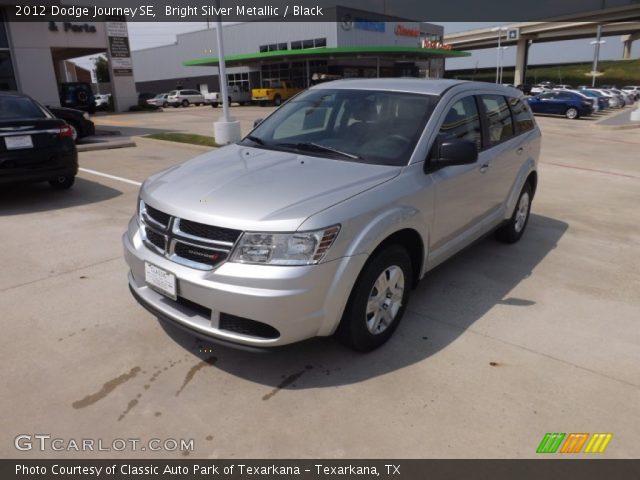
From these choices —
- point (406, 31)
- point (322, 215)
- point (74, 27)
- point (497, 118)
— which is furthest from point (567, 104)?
point (74, 27)

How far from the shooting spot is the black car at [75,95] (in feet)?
103

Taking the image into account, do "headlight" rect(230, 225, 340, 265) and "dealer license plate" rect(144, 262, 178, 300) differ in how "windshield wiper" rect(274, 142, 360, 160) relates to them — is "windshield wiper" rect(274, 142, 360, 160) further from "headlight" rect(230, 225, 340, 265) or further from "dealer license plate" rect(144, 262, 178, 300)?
"dealer license plate" rect(144, 262, 178, 300)

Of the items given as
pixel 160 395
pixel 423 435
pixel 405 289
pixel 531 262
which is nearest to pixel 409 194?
pixel 405 289

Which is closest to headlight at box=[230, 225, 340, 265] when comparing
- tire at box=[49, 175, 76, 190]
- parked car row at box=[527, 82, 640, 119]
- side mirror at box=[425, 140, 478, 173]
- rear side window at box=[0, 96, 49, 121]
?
side mirror at box=[425, 140, 478, 173]

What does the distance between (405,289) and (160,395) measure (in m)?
1.76

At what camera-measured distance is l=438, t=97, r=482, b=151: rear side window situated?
3896 millimetres

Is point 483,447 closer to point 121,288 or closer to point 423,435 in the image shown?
point 423,435

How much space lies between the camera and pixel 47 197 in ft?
24.2

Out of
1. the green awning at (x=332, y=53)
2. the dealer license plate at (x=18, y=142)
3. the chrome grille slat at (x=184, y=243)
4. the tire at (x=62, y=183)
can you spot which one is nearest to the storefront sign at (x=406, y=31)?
the green awning at (x=332, y=53)

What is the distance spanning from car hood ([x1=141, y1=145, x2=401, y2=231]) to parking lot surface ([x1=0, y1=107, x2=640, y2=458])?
83 centimetres

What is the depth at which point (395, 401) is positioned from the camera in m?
2.91

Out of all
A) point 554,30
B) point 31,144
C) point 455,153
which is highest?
point 554,30

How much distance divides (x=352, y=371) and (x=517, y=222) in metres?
3.32

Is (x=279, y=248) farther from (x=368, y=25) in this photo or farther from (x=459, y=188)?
(x=368, y=25)
